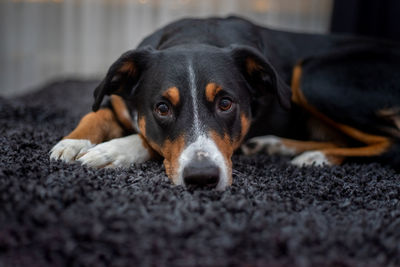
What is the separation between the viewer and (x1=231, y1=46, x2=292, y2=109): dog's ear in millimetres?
2067

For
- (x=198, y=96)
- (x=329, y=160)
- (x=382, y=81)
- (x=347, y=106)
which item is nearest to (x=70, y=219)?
(x=198, y=96)

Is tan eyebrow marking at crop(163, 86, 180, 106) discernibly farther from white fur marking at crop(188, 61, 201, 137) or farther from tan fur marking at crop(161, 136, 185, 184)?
tan fur marking at crop(161, 136, 185, 184)

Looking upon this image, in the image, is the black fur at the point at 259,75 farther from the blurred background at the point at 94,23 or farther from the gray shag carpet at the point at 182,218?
the blurred background at the point at 94,23

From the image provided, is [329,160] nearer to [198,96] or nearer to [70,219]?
[198,96]

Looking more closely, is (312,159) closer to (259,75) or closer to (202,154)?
(259,75)

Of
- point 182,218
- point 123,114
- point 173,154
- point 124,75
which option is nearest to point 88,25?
point 123,114

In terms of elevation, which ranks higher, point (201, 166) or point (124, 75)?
point (124, 75)

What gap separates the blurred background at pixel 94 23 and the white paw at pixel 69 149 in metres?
3.84

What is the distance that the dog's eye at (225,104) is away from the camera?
6.53 ft

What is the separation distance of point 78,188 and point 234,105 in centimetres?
99

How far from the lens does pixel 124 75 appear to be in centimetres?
222

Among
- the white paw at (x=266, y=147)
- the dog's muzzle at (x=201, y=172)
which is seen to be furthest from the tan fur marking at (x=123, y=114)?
the dog's muzzle at (x=201, y=172)

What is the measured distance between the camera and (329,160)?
2410 mm

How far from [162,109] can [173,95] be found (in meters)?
0.12
